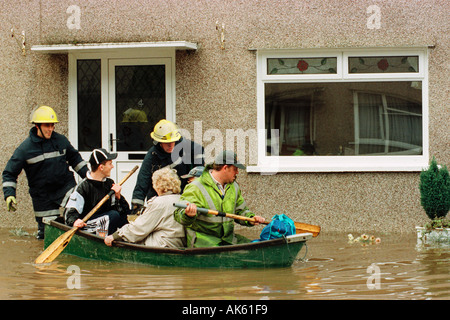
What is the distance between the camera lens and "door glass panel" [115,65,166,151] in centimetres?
1236

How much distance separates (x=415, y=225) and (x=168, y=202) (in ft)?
15.8

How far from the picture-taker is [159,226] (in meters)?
8.59

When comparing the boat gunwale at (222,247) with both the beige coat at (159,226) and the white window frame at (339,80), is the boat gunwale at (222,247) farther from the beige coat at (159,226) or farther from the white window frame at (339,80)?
the white window frame at (339,80)

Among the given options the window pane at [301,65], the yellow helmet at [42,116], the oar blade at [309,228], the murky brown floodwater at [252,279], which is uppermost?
the window pane at [301,65]

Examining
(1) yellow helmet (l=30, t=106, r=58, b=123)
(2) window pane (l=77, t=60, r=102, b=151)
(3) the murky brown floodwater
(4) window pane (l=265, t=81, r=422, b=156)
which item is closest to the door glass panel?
(2) window pane (l=77, t=60, r=102, b=151)

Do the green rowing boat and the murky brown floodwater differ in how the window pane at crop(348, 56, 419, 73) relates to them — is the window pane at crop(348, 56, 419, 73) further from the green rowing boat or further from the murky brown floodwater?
the green rowing boat

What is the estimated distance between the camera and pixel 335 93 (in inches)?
473

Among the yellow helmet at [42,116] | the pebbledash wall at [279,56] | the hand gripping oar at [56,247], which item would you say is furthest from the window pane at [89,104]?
the hand gripping oar at [56,247]

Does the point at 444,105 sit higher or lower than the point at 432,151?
higher

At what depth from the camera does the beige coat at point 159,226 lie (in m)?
8.48

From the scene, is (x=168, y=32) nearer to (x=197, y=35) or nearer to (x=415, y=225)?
(x=197, y=35)

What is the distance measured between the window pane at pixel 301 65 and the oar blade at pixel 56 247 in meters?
4.60
